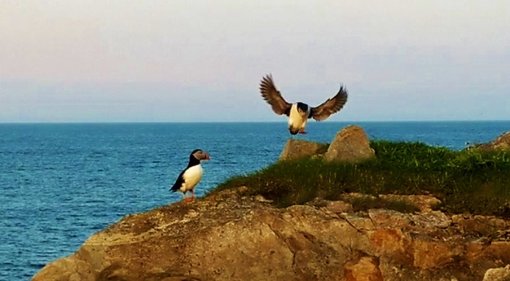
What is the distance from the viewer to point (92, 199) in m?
64.3

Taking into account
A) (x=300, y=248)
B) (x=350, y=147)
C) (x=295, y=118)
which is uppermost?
(x=295, y=118)

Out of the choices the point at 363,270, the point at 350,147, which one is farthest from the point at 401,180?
the point at 363,270

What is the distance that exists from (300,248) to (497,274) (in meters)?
3.81

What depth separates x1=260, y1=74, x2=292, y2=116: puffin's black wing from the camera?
73.2 ft

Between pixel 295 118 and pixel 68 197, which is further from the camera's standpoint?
pixel 68 197

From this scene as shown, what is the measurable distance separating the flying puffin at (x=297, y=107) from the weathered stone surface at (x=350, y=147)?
2.56 m

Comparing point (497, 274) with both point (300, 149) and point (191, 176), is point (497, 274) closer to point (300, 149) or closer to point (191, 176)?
point (191, 176)

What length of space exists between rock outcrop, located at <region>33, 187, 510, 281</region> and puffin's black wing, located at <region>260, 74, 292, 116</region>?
6699 millimetres

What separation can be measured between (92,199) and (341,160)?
156ft

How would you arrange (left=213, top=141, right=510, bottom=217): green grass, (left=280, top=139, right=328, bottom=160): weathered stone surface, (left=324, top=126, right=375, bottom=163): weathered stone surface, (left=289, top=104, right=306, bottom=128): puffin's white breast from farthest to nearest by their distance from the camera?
(left=289, top=104, right=306, bottom=128): puffin's white breast
(left=280, top=139, right=328, bottom=160): weathered stone surface
(left=324, top=126, right=375, bottom=163): weathered stone surface
(left=213, top=141, right=510, bottom=217): green grass

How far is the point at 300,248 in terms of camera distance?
15883 millimetres

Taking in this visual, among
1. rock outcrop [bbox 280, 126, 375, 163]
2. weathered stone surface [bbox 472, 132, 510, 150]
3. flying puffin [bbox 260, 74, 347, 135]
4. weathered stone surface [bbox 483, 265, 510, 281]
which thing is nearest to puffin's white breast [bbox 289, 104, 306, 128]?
flying puffin [bbox 260, 74, 347, 135]

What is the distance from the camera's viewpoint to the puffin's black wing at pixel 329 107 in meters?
22.6

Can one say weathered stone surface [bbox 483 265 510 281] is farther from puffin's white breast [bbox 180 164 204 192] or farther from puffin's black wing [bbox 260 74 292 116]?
puffin's black wing [bbox 260 74 292 116]
